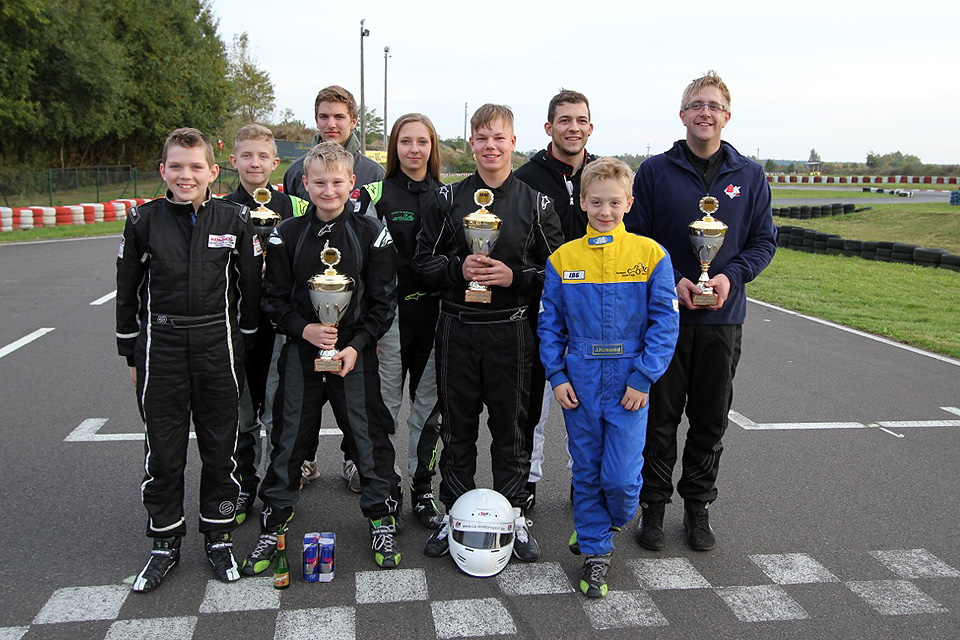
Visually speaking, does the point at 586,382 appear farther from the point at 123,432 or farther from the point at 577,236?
the point at 123,432

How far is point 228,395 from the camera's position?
365cm

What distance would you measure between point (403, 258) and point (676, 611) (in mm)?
2297

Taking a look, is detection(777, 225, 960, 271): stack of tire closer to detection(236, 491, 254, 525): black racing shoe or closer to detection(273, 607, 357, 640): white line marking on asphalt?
detection(236, 491, 254, 525): black racing shoe

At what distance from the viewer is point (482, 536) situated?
360cm

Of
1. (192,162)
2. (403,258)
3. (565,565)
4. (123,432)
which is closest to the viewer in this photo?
(192,162)

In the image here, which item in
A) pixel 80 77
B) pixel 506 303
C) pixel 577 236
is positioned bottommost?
pixel 506 303

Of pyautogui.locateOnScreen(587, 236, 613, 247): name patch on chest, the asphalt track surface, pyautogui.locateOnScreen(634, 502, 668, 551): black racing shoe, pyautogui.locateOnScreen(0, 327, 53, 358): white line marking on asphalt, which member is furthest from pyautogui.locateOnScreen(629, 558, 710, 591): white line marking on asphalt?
pyautogui.locateOnScreen(0, 327, 53, 358): white line marking on asphalt

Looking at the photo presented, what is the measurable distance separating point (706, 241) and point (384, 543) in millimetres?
2215

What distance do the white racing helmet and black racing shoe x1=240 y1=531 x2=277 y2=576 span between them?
88 cm

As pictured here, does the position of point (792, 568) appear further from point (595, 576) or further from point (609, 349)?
point (609, 349)

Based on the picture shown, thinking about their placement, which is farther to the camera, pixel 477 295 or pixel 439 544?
pixel 439 544

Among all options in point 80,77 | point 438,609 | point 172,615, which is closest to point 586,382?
point 438,609

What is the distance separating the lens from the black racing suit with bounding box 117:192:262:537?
11.4ft

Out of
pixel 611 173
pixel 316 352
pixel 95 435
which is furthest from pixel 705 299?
pixel 95 435
